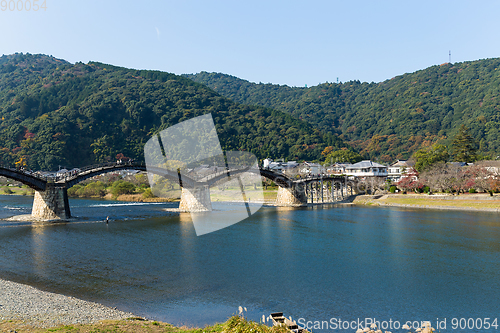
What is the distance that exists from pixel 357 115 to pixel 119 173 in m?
113

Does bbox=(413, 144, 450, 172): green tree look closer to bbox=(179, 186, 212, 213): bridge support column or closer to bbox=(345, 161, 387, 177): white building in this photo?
bbox=(345, 161, 387, 177): white building

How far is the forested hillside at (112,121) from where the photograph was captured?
95.1m

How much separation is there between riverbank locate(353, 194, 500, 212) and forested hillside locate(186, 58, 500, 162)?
4721cm

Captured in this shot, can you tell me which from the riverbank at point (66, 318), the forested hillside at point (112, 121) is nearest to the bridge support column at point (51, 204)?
the riverbank at point (66, 318)

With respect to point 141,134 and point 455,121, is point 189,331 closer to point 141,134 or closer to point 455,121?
point 141,134

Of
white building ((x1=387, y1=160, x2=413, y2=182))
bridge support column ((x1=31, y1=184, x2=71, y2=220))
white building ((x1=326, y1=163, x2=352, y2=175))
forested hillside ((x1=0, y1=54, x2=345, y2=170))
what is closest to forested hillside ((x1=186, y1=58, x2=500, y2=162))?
forested hillside ((x1=0, y1=54, x2=345, y2=170))

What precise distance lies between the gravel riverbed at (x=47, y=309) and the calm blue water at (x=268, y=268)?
0.97m

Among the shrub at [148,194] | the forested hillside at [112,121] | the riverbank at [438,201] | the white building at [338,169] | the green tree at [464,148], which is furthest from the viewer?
the forested hillside at [112,121]

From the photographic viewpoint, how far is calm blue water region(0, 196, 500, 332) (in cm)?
1502

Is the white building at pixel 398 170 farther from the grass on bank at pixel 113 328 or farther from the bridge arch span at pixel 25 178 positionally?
the grass on bank at pixel 113 328

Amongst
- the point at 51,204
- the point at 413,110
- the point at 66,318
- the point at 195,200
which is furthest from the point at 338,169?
the point at 66,318

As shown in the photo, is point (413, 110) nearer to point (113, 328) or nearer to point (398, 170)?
point (398, 170)

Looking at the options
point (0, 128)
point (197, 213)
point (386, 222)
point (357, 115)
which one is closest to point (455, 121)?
point (357, 115)

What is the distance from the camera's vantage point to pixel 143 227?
115 feet
